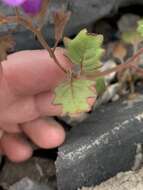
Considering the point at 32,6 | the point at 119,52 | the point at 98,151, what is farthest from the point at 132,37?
the point at 32,6

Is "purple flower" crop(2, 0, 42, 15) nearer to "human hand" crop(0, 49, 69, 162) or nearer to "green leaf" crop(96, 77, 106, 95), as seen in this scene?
"human hand" crop(0, 49, 69, 162)

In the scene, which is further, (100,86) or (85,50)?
(100,86)

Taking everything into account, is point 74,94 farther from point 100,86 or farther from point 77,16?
point 77,16

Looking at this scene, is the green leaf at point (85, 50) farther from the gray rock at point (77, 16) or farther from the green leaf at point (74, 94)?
the gray rock at point (77, 16)

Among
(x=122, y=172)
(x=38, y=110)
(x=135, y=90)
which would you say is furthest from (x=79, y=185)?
(x=135, y=90)

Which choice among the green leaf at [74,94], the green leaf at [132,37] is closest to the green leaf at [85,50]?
the green leaf at [74,94]

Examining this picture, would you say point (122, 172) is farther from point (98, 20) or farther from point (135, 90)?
point (98, 20)
